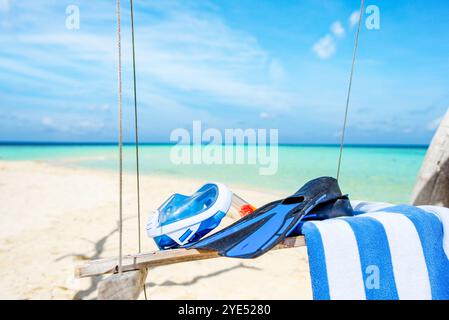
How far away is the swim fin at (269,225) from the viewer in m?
1.12

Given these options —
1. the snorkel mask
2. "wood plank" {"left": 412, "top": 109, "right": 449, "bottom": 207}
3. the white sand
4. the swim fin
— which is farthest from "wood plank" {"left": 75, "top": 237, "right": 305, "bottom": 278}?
the white sand

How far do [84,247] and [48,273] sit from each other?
87cm

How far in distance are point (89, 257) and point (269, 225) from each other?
3.44 metres

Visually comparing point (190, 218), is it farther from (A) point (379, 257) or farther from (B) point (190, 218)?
(A) point (379, 257)

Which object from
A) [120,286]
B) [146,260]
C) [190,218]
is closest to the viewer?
[120,286]

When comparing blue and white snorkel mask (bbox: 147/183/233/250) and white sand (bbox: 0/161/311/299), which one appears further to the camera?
white sand (bbox: 0/161/311/299)

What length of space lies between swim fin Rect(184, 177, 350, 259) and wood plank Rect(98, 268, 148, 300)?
0.23 metres

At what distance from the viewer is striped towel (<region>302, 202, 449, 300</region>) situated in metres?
1.15

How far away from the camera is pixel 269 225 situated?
1.26 meters

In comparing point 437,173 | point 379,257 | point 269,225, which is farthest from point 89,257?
point 437,173

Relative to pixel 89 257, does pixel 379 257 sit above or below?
above

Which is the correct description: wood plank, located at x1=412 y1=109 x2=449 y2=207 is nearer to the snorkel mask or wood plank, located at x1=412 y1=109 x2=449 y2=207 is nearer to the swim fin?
the swim fin

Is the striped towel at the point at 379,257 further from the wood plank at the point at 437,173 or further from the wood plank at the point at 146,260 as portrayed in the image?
the wood plank at the point at 437,173
